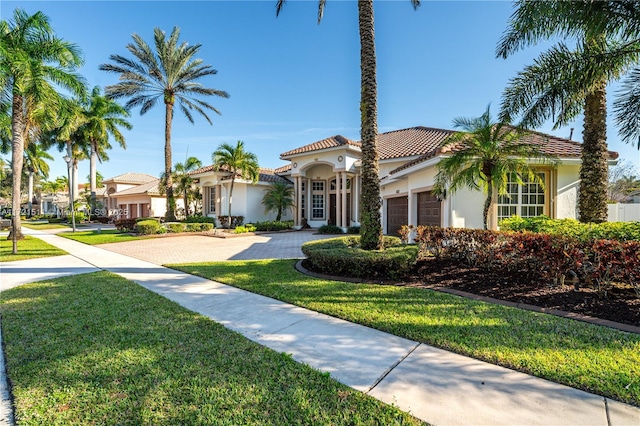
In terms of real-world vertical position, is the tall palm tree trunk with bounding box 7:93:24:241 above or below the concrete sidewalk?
above

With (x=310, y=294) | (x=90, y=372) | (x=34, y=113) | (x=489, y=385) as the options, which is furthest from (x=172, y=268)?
(x=34, y=113)

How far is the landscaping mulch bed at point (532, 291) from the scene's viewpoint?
195 inches

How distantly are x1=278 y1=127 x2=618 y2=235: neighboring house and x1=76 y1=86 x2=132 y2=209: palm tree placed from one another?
1990cm

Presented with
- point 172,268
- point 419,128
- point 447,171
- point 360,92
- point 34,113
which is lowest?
point 172,268

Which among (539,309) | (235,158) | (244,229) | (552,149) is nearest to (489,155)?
(539,309)

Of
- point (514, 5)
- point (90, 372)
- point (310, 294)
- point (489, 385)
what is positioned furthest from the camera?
point (514, 5)

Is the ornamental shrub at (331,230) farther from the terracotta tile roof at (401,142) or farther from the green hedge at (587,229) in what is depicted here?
the green hedge at (587,229)

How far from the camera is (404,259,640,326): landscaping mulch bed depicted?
4965 millimetres

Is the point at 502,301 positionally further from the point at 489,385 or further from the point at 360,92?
the point at 360,92

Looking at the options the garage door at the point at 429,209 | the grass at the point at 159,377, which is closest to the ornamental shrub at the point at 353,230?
the garage door at the point at 429,209

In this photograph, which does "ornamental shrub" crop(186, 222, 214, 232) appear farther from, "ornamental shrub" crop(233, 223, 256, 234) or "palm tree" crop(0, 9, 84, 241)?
"palm tree" crop(0, 9, 84, 241)

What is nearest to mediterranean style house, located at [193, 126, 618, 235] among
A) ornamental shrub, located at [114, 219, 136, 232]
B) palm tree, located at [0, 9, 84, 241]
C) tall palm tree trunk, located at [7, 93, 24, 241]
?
ornamental shrub, located at [114, 219, 136, 232]

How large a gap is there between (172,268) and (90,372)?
6248mm

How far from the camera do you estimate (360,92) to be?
28.2 ft
